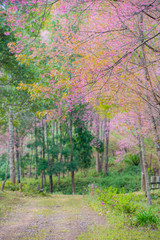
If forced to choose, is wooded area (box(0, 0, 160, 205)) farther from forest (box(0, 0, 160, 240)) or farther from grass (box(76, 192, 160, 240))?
grass (box(76, 192, 160, 240))

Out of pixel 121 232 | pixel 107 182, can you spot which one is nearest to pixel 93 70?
pixel 121 232

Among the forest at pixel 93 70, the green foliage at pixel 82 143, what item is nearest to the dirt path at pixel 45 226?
the forest at pixel 93 70

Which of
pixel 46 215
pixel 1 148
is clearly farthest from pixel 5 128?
pixel 46 215

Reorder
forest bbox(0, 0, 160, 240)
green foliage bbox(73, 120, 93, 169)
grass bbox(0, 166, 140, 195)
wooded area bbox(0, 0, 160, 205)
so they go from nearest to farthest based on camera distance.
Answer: forest bbox(0, 0, 160, 240) → wooded area bbox(0, 0, 160, 205) → grass bbox(0, 166, 140, 195) → green foliage bbox(73, 120, 93, 169)

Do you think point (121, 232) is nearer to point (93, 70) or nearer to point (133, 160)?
point (93, 70)

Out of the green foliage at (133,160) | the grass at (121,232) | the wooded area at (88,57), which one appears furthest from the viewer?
the green foliage at (133,160)

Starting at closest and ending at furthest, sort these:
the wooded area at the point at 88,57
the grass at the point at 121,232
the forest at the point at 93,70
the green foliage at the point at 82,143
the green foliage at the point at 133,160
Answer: the grass at the point at 121,232
the forest at the point at 93,70
the wooded area at the point at 88,57
the green foliage at the point at 82,143
the green foliage at the point at 133,160

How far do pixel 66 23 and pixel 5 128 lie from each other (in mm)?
16062

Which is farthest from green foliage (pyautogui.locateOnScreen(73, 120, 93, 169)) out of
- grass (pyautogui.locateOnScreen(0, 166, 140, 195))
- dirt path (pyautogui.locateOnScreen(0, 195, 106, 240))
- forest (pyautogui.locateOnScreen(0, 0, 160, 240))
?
dirt path (pyautogui.locateOnScreen(0, 195, 106, 240))

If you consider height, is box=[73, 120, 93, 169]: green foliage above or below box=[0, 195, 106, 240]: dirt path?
above

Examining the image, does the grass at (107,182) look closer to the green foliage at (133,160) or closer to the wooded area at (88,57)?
the green foliage at (133,160)

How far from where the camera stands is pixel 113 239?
12.4 feet

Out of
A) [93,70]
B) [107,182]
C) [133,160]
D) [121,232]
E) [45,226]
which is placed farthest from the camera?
[133,160]

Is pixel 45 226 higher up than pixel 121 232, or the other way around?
pixel 121 232
